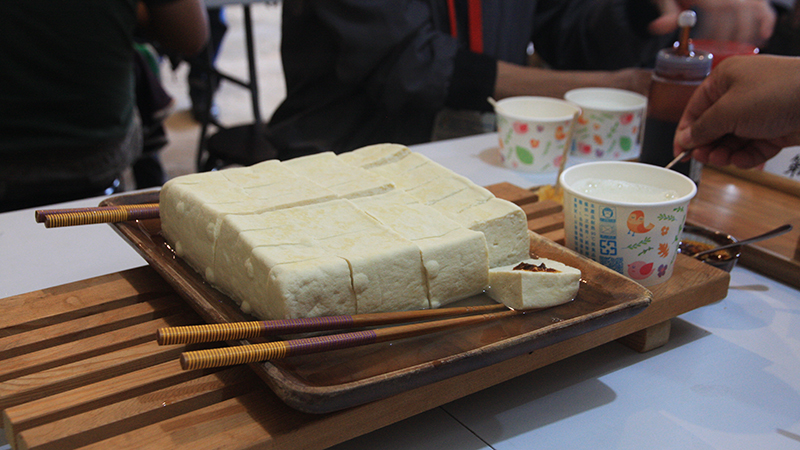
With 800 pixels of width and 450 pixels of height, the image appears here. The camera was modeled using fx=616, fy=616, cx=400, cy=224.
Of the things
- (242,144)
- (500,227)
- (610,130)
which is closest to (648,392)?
(500,227)

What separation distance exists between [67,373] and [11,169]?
4.40 ft

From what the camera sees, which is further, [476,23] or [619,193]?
[476,23]

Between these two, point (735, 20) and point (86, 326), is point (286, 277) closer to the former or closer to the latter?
point (86, 326)

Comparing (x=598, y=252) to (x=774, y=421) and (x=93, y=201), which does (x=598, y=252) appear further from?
(x=93, y=201)

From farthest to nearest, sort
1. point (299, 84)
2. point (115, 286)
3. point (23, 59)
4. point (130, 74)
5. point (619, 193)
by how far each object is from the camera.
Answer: point (299, 84) < point (130, 74) < point (23, 59) < point (619, 193) < point (115, 286)

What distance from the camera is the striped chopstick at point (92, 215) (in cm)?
89

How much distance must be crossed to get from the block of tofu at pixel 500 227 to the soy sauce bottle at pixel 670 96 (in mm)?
667

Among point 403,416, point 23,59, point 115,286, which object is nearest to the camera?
point 403,416

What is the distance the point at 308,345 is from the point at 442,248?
0.24 m

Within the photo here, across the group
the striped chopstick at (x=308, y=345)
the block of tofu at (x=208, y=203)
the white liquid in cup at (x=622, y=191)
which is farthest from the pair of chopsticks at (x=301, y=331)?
the white liquid in cup at (x=622, y=191)

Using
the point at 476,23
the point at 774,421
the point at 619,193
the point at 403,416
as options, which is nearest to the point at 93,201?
the point at 403,416

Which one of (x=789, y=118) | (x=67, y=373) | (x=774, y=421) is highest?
(x=789, y=118)

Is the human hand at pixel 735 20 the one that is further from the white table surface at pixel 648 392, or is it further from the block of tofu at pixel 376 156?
the block of tofu at pixel 376 156

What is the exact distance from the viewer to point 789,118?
1.11 meters
